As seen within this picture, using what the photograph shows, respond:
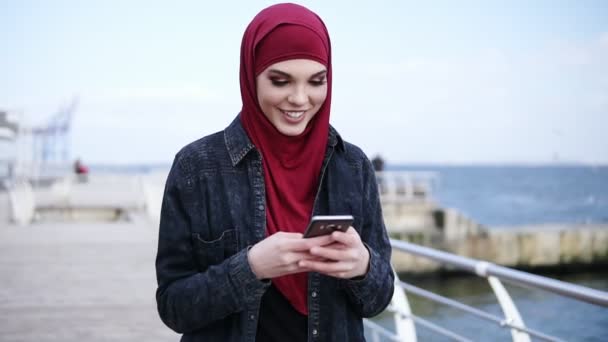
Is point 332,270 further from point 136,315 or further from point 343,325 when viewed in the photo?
point 136,315

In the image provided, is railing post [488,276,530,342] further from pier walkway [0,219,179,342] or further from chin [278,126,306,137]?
pier walkway [0,219,179,342]

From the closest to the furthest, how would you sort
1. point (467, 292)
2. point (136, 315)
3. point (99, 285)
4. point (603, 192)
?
1. point (136, 315)
2. point (99, 285)
3. point (467, 292)
4. point (603, 192)

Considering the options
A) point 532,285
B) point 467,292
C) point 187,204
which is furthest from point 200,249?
point 467,292

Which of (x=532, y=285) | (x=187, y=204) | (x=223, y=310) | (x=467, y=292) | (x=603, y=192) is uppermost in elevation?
(x=187, y=204)

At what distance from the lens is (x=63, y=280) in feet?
24.2

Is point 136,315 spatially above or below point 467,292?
above

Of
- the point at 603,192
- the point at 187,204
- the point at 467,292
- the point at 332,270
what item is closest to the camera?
the point at 332,270

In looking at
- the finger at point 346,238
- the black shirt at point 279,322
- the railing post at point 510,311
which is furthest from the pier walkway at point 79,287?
the finger at point 346,238

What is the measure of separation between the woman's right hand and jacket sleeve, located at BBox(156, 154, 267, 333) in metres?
0.03

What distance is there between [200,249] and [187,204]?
0.34 feet

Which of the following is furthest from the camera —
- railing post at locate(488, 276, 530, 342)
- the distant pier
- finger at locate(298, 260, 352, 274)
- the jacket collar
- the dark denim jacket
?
the distant pier

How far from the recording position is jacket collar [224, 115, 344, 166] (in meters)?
1.52

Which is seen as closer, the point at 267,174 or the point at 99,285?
the point at 267,174

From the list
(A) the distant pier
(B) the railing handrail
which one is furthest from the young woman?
(A) the distant pier
